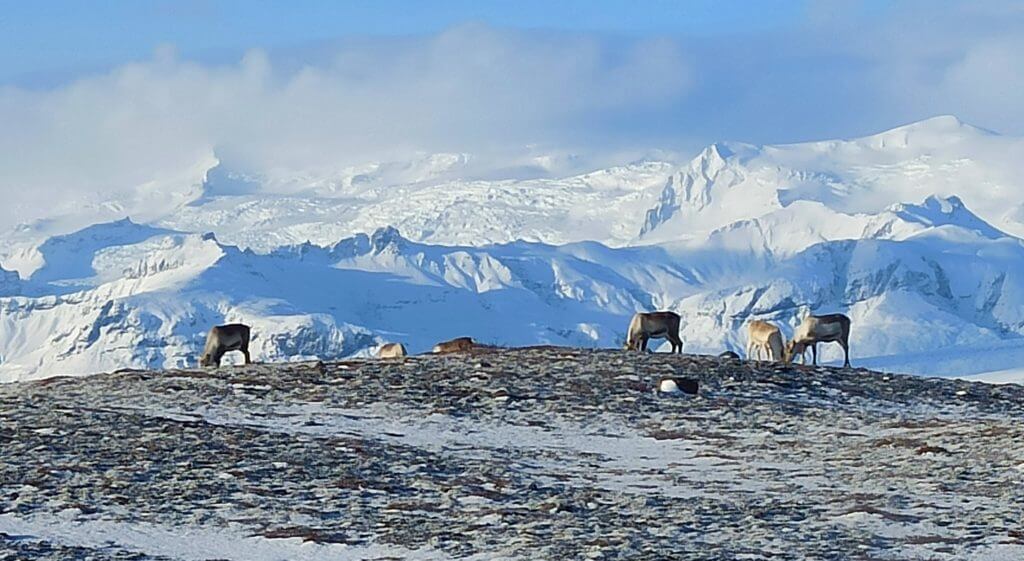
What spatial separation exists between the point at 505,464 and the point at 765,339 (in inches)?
885

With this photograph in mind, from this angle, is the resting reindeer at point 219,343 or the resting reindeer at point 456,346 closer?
the resting reindeer at point 456,346

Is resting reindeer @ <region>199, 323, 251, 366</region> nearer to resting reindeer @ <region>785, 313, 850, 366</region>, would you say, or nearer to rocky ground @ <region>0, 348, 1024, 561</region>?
rocky ground @ <region>0, 348, 1024, 561</region>

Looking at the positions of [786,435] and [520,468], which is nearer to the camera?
[520,468]

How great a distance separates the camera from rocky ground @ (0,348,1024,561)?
51.3ft

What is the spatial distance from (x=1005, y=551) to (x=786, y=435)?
28.3ft

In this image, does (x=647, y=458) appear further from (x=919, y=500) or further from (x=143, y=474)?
(x=143, y=474)

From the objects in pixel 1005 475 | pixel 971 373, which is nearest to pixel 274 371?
pixel 1005 475

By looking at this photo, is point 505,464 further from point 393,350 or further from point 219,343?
point 393,350

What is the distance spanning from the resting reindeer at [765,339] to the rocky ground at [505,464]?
11462 millimetres

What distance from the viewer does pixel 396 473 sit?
62.8ft

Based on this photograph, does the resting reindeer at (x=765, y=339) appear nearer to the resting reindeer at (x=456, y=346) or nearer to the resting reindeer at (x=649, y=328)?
the resting reindeer at (x=649, y=328)

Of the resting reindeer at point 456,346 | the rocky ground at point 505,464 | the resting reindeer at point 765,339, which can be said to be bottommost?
the rocky ground at point 505,464

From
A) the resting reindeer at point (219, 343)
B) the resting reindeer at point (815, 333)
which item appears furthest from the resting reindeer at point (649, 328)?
the resting reindeer at point (219, 343)

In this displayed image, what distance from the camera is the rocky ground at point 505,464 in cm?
1563
